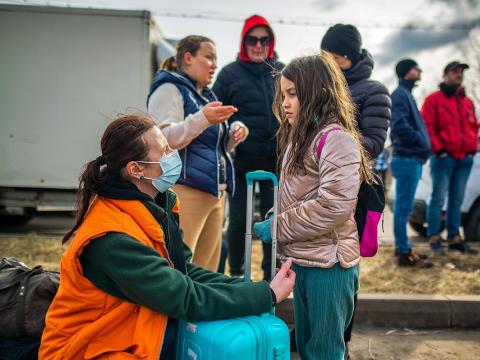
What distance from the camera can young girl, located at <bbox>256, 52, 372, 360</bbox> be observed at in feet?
7.41

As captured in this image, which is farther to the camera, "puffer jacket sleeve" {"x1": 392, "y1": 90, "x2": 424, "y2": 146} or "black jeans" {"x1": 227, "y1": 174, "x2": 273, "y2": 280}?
"puffer jacket sleeve" {"x1": 392, "y1": 90, "x2": 424, "y2": 146}

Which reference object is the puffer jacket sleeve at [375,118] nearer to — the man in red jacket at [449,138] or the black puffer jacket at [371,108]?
the black puffer jacket at [371,108]

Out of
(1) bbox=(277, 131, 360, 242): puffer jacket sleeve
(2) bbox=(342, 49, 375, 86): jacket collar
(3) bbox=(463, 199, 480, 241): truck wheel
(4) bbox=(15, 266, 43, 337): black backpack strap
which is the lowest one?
(3) bbox=(463, 199, 480, 241): truck wheel

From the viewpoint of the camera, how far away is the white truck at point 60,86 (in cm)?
781

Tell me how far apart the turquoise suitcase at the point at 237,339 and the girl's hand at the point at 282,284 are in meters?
0.09

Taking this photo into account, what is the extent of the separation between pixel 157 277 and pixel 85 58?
6618 mm

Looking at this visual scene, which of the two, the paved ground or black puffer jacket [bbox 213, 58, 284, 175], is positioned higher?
black puffer jacket [bbox 213, 58, 284, 175]

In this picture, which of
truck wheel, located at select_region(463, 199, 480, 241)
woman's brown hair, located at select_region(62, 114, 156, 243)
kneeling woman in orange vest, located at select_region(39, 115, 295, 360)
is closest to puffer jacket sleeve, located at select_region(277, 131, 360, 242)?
kneeling woman in orange vest, located at select_region(39, 115, 295, 360)

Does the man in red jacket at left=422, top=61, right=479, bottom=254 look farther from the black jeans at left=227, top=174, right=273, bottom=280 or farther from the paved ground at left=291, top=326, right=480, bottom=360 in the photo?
the black jeans at left=227, top=174, right=273, bottom=280

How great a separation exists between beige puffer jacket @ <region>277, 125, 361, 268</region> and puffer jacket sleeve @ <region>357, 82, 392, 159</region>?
86 cm

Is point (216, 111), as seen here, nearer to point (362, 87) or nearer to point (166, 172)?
point (362, 87)

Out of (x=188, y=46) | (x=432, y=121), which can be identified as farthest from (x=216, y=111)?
(x=432, y=121)

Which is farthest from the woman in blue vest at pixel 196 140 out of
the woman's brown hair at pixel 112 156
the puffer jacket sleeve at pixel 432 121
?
the puffer jacket sleeve at pixel 432 121

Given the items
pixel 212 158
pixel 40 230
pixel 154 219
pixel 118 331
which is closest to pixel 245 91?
pixel 212 158
